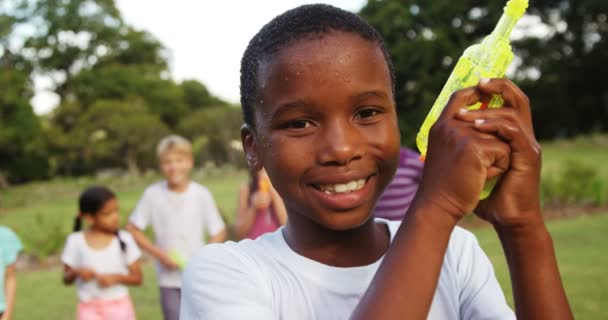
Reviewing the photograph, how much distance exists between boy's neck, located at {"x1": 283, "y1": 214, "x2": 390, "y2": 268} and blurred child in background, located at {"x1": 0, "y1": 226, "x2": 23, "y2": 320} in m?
3.32

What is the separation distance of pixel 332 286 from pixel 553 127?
34532 millimetres

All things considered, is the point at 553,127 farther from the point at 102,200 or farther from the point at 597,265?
the point at 102,200

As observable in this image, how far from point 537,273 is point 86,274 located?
167 inches

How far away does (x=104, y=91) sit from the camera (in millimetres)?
46188

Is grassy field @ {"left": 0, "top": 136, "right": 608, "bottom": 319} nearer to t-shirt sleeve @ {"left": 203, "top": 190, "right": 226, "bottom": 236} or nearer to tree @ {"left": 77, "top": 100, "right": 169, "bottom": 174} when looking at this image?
t-shirt sleeve @ {"left": 203, "top": 190, "right": 226, "bottom": 236}

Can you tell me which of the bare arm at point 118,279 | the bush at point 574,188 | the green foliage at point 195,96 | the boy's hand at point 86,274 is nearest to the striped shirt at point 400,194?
the bare arm at point 118,279

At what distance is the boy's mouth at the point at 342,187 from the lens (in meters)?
1.32

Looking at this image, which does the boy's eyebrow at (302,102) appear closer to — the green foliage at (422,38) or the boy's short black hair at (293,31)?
the boy's short black hair at (293,31)

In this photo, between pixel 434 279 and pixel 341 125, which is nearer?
pixel 434 279

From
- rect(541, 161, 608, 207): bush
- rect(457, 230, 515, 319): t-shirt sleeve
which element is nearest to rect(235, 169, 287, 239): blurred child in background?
rect(457, 230, 515, 319): t-shirt sleeve

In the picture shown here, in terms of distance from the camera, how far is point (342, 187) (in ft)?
4.32

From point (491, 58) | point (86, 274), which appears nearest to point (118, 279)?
point (86, 274)

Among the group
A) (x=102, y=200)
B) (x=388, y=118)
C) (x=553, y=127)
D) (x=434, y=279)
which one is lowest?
(x=553, y=127)

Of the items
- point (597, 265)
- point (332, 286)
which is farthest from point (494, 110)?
point (597, 265)
